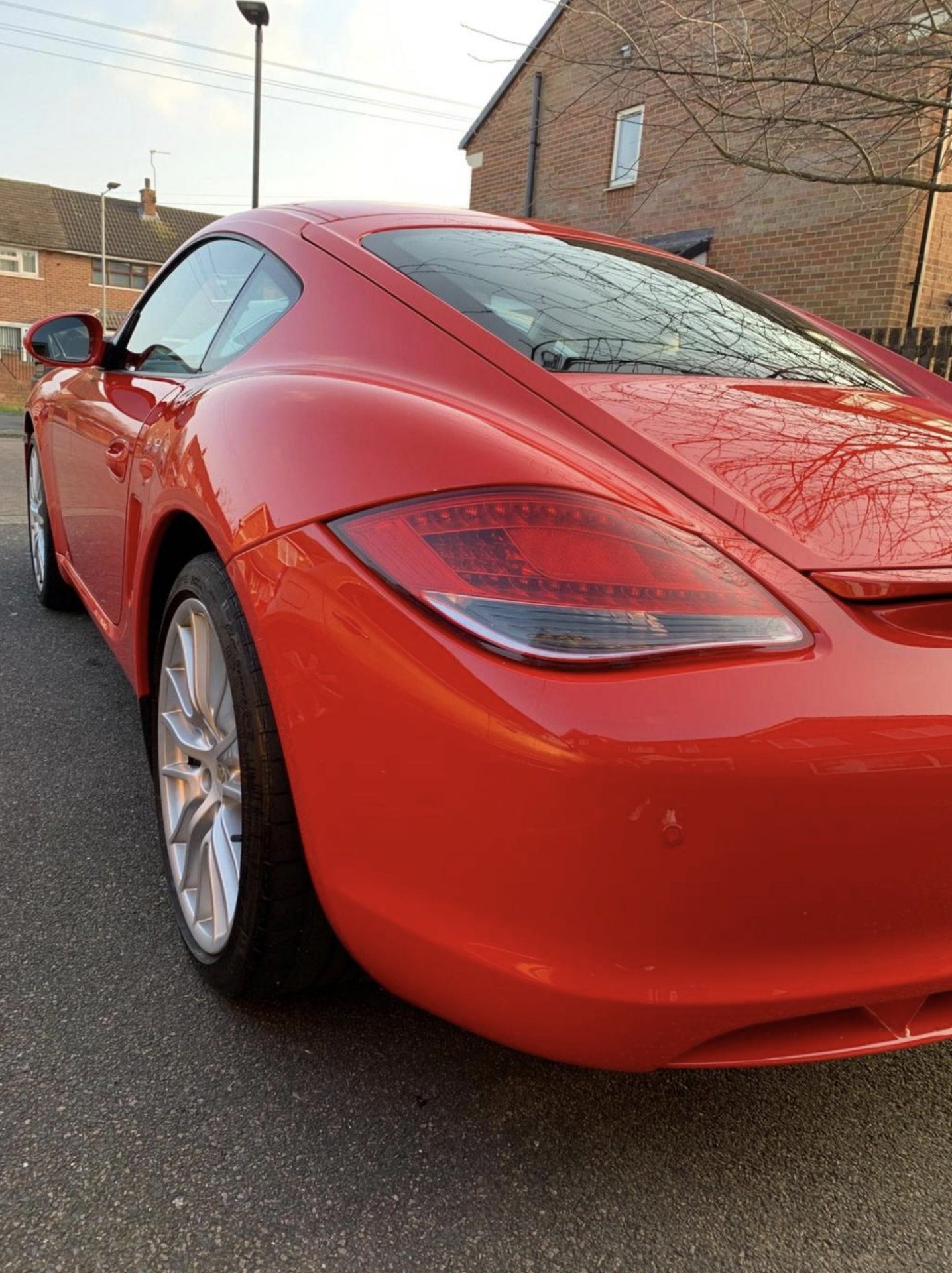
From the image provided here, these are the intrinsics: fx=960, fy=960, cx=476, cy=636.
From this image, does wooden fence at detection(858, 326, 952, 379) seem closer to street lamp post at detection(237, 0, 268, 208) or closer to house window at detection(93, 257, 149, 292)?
street lamp post at detection(237, 0, 268, 208)

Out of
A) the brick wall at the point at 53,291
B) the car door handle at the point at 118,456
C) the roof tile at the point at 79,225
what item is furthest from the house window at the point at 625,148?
the brick wall at the point at 53,291

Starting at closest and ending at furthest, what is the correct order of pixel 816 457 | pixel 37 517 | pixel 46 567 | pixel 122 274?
pixel 816 457, pixel 46 567, pixel 37 517, pixel 122 274

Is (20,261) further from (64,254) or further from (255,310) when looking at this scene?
(255,310)

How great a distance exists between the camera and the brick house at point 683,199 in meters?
10.8

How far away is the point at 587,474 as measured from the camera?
1254 mm

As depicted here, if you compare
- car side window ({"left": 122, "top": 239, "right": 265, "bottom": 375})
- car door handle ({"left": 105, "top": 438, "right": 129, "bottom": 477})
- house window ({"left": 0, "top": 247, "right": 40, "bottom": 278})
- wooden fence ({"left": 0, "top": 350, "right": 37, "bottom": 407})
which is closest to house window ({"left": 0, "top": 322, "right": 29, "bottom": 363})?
house window ({"left": 0, "top": 247, "right": 40, "bottom": 278})

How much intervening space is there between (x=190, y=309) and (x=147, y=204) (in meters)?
50.4

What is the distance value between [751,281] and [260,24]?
299 inches

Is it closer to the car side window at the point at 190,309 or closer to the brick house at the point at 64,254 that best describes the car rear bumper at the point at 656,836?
the car side window at the point at 190,309

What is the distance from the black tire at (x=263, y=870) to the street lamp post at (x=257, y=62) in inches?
506

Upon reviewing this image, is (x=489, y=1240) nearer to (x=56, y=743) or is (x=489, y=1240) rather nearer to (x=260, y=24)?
(x=56, y=743)

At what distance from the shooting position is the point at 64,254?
4106cm

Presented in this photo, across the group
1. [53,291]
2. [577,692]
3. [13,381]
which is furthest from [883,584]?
[53,291]

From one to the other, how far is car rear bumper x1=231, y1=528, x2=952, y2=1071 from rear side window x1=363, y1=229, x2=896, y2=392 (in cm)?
66
